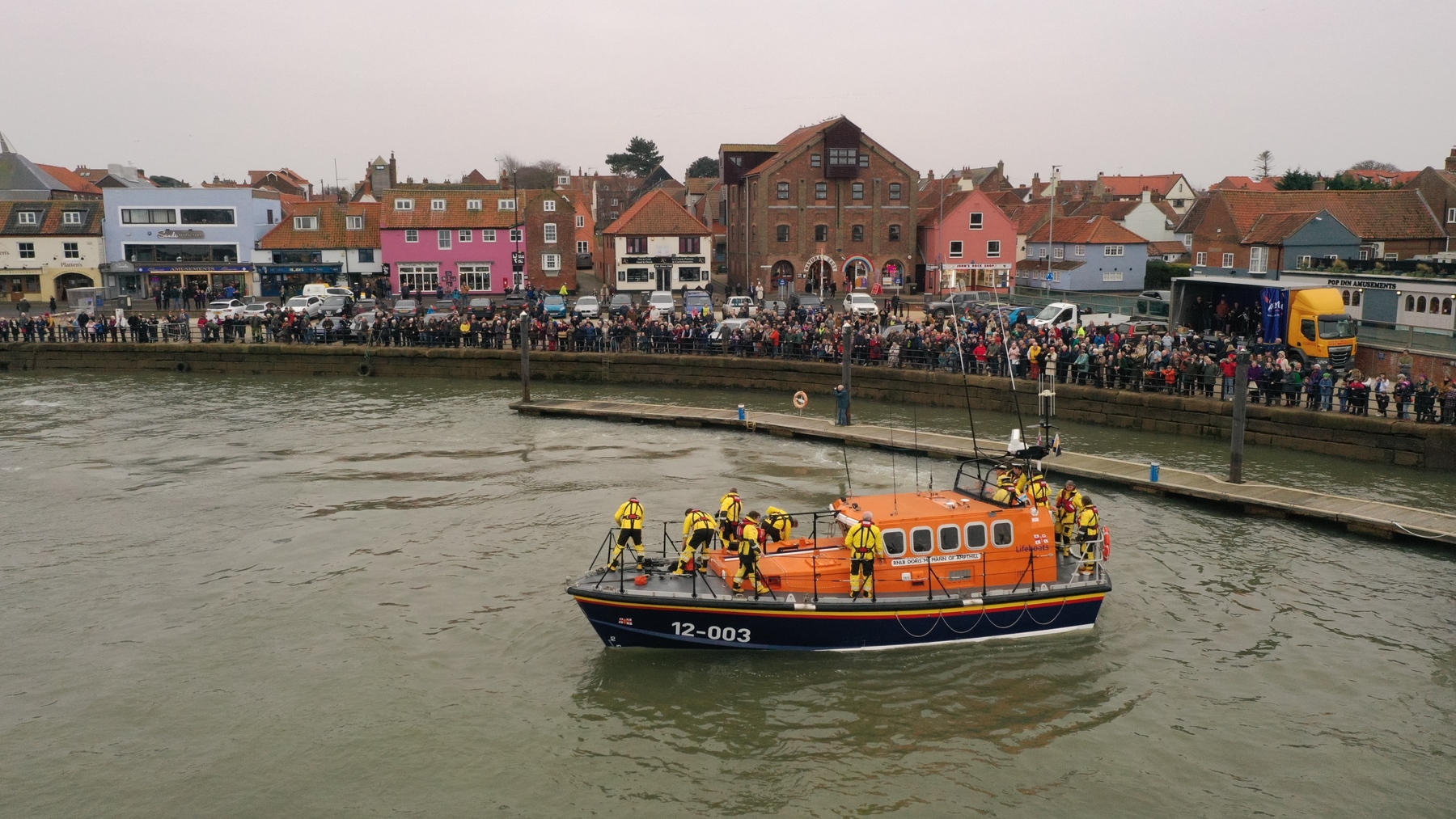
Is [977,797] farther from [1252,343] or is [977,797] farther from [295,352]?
[295,352]

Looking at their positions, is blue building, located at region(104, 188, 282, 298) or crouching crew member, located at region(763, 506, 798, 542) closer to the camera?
crouching crew member, located at region(763, 506, 798, 542)

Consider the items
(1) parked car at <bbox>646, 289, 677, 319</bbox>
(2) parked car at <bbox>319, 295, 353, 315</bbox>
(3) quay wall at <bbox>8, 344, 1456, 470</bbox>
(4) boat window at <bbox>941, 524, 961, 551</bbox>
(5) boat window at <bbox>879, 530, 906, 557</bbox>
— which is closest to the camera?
(5) boat window at <bbox>879, 530, 906, 557</bbox>

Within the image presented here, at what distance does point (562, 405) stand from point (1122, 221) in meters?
54.8

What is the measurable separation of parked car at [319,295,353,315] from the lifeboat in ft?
129

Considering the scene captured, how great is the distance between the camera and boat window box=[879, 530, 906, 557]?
1573 cm

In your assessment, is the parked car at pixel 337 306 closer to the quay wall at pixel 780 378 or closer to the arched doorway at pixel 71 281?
the quay wall at pixel 780 378

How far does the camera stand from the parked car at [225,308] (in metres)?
52.4

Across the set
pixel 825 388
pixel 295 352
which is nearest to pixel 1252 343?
pixel 825 388

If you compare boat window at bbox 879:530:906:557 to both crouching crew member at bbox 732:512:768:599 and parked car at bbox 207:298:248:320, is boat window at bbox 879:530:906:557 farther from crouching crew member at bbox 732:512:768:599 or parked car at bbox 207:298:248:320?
parked car at bbox 207:298:248:320

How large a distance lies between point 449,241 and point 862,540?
180 ft

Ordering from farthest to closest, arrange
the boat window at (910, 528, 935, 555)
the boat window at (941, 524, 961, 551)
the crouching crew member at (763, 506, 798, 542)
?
the crouching crew member at (763, 506, 798, 542)
the boat window at (941, 524, 961, 551)
the boat window at (910, 528, 935, 555)

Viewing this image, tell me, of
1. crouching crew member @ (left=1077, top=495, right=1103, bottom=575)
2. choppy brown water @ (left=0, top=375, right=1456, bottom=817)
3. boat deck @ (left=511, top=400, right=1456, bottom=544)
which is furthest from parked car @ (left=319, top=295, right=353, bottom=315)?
crouching crew member @ (left=1077, top=495, right=1103, bottom=575)

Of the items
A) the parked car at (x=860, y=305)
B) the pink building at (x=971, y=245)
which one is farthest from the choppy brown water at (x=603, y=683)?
the pink building at (x=971, y=245)

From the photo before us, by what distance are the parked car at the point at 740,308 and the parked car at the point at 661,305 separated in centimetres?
262
